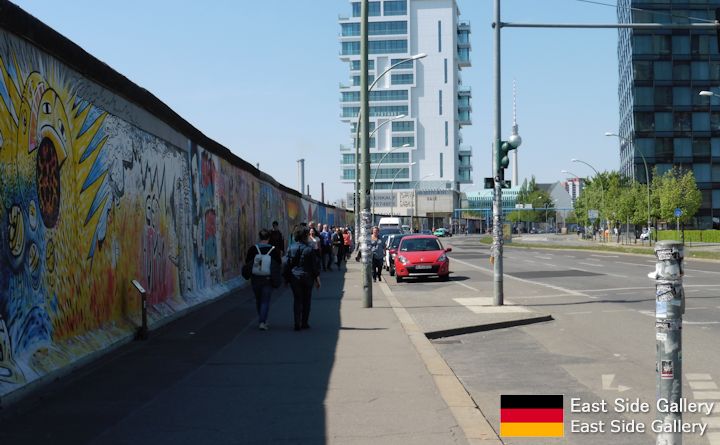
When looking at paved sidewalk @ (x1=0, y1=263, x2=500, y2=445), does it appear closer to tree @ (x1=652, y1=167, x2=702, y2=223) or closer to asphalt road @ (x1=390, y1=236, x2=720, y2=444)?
asphalt road @ (x1=390, y1=236, x2=720, y2=444)

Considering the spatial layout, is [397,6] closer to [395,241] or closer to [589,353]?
[395,241]

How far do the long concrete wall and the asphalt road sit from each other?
14.3 ft

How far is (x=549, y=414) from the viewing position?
22.8 ft

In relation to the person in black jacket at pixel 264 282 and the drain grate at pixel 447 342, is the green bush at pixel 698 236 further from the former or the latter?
the person in black jacket at pixel 264 282

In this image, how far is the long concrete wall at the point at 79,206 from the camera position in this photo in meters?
8.59

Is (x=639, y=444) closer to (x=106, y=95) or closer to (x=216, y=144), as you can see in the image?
(x=106, y=95)

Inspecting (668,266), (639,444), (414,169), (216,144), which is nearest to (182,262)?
(216,144)

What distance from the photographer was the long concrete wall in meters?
8.59

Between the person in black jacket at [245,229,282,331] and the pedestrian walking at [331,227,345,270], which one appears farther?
the pedestrian walking at [331,227,345,270]

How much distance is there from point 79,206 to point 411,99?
14625 centimetres

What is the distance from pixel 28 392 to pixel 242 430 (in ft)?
8.24

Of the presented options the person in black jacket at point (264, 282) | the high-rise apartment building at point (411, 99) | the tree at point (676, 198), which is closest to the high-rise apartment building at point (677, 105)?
the tree at point (676, 198)

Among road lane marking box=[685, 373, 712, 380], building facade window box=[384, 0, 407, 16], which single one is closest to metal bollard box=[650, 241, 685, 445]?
road lane marking box=[685, 373, 712, 380]

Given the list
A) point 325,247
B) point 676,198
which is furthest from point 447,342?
point 676,198
